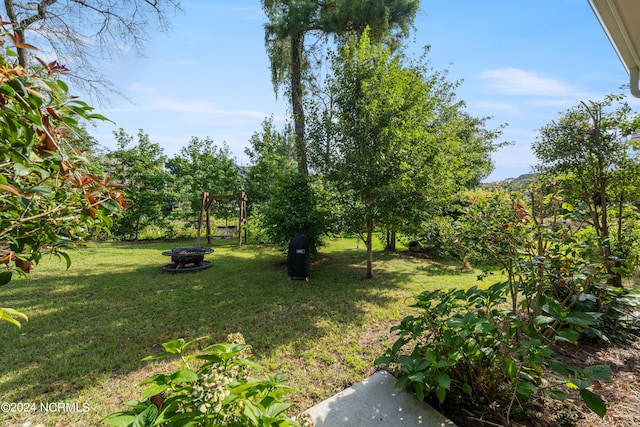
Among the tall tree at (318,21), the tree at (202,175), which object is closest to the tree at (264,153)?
the tree at (202,175)

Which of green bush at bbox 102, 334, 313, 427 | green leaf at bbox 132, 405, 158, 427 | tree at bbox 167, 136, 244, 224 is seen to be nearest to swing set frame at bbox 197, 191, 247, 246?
tree at bbox 167, 136, 244, 224

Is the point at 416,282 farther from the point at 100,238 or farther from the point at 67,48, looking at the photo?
the point at 100,238

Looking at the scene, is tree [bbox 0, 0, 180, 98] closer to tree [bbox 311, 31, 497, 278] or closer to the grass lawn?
the grass lawn

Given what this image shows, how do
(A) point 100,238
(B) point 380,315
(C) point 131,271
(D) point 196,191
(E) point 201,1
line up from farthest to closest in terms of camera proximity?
(D) point 196,191 → (A) point 100,238 → (C) point 131,271 → (E) point 201,1 → (B) point 380,315

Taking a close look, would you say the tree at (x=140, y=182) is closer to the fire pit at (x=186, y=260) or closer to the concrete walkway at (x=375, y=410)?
the fire pit at (x=186, y=260)

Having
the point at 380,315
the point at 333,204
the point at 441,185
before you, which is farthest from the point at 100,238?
the point at 441,185

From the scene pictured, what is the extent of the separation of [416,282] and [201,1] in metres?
6.34

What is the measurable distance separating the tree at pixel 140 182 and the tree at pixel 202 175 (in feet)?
2.24

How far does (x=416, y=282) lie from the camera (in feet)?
18.4

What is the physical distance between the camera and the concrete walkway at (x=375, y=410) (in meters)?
1.80

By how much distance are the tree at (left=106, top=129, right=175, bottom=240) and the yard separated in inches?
158

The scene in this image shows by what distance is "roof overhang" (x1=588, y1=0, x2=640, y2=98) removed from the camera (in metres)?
1.79

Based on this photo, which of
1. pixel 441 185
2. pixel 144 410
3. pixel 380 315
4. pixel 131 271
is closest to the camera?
pixel 144 410

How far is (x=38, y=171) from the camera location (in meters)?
0.93
